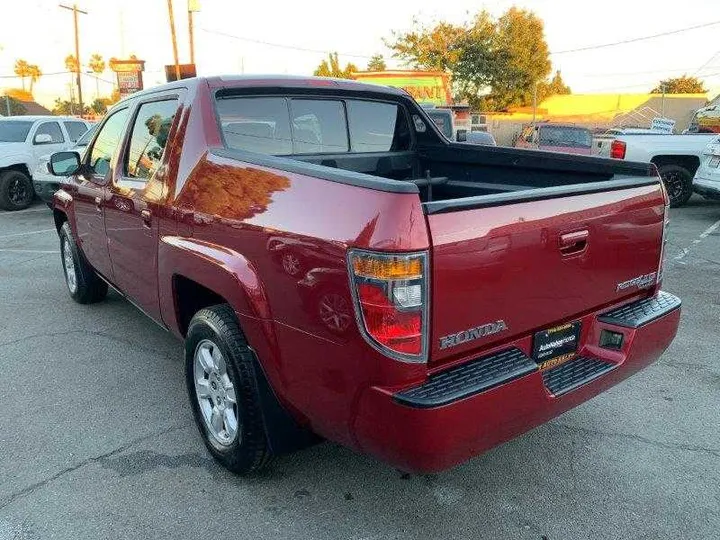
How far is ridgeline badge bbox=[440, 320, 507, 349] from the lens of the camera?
7.10ft

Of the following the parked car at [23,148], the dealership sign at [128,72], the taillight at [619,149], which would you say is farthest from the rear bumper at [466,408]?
the dealership sign at [128,72]

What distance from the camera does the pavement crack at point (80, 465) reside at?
9.25 ft

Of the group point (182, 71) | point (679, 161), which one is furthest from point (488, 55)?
point (679, 161)

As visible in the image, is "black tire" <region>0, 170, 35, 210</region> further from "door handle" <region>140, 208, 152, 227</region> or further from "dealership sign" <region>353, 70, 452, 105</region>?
"door handle" <region>140, 208, 152, 227</region>

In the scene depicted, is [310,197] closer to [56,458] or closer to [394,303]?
[394,303]

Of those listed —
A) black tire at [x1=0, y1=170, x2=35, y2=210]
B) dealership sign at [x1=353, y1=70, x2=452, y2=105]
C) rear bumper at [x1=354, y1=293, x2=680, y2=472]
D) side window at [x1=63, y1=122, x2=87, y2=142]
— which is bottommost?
black tire at [x1=0, y1=170, x2=35, y2=210]

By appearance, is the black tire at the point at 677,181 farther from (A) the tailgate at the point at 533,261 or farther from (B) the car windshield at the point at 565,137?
(A) the tailgate at the point at 533,261

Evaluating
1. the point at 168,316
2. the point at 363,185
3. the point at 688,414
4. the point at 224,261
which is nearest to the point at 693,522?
the point at 688,414

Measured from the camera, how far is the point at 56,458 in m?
3.14

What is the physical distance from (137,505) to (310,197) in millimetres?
1640

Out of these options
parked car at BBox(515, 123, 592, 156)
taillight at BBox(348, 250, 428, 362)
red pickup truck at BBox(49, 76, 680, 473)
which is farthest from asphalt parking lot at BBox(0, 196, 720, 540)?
parked car at BBox(515, 123, 592, 156)

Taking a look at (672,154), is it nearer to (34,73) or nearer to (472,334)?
(472,334)

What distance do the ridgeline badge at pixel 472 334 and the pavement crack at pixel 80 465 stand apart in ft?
6.44

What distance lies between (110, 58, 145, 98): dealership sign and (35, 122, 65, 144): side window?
15.1m
